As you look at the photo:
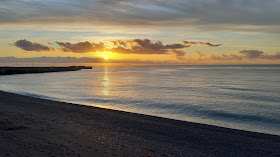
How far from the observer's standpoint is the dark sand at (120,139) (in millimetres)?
9797

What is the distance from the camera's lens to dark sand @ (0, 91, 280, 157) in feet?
32.1

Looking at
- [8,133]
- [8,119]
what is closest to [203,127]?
[8,133]

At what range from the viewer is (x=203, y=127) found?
15086mm

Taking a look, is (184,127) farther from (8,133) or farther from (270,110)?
(270,110)

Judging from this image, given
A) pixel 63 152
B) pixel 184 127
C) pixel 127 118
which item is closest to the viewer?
pixel 63 152

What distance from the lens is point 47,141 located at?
1066cm

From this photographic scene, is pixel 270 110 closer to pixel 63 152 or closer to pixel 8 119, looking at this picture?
pixel 63 152

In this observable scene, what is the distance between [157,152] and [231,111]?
16.5 metres

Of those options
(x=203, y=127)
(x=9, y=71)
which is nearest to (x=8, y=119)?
(x=203, y=127)

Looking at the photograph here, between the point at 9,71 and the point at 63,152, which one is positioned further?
the point at 9,71

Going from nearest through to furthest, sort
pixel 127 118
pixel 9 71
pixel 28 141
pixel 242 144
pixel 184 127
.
A: pixel 28 141, pixel 242 144, pixel 184 127, pixel 127 118, pixel 9 71

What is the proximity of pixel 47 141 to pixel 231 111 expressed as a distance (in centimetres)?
1918

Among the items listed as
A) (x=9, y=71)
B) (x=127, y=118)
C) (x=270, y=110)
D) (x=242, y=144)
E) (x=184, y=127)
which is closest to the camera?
(x=242, y=144)

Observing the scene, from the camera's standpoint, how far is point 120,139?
11.6 m
